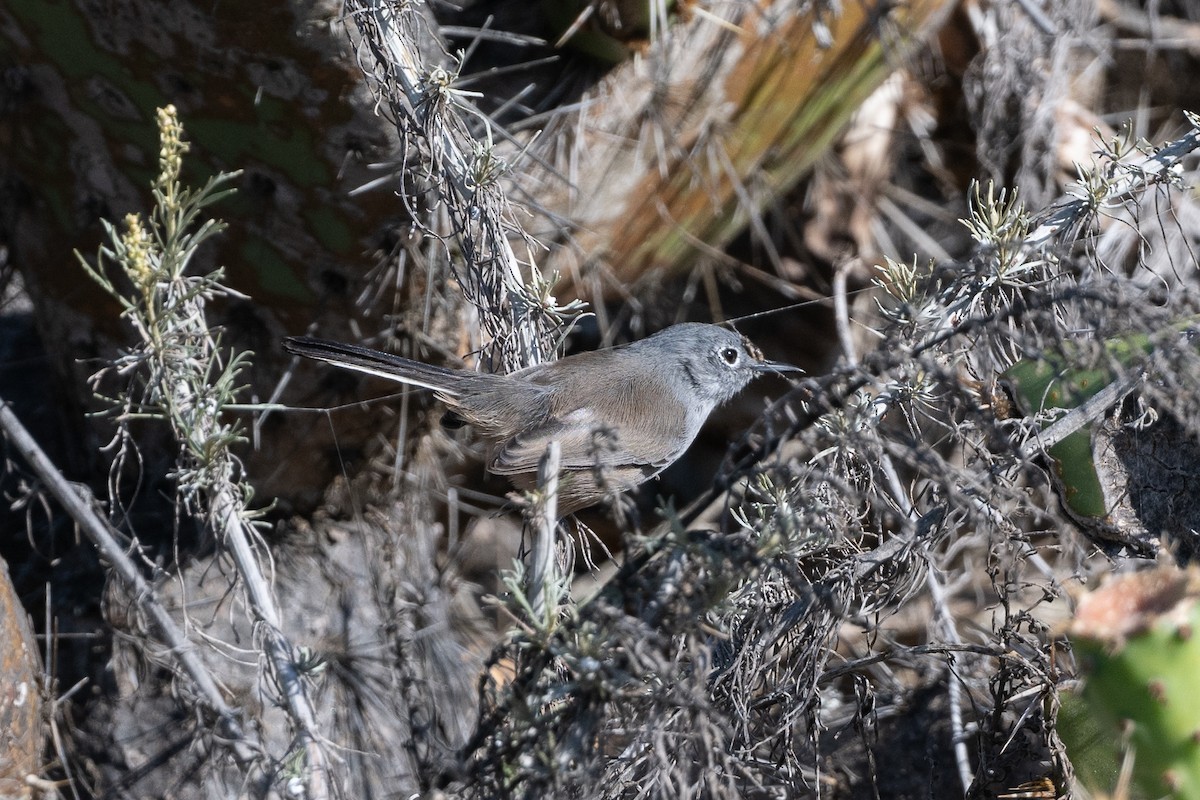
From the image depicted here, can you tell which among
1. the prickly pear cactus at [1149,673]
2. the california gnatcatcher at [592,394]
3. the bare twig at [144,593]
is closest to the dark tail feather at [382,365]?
the california gnatcatcher at [592,394]

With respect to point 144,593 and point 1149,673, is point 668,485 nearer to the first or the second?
point 144,593

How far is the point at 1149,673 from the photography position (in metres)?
1.52

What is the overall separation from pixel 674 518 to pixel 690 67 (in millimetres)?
2376

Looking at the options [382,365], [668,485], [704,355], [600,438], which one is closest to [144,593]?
[382,365]

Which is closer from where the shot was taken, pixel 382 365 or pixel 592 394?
pixel 382 365

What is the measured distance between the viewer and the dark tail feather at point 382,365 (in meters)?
3.04

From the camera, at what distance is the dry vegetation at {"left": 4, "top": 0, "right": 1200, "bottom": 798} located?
184 centimetres

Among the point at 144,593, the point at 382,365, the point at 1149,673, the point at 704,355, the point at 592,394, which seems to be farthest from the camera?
the point at 704,355

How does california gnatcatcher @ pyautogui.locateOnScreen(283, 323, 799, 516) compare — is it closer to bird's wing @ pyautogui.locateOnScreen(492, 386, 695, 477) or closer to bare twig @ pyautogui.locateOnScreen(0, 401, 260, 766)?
bird's wing @ pyautogui.locateOnScreen(492, 386, 695, 477)

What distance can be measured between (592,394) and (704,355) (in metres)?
0.47

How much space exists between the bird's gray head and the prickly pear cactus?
2050mm

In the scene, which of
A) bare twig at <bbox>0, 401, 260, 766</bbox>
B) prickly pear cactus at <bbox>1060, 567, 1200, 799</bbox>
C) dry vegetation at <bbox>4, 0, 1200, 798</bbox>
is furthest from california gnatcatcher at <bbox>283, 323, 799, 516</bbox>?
prickly pear cactus at <bbox>1060, 567, 1200, 799</bbox>

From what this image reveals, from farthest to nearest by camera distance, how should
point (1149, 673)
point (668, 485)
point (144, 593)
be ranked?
1. point (668, 485)
2. point (144, 593)
3. point (1149, 673)

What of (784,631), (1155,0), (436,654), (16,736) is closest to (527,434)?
(436,654)
